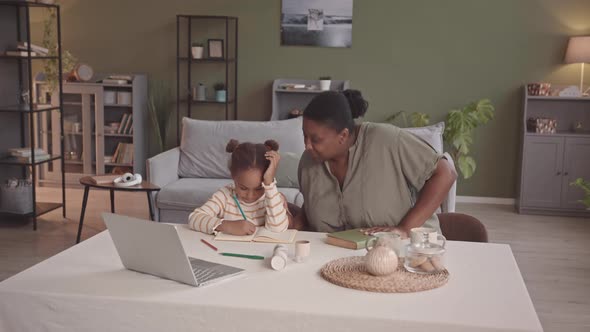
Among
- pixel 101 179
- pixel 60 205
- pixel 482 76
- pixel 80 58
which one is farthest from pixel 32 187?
pixel 482 76

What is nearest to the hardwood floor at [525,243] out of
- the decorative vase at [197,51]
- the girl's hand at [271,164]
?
the decorative vase at [197,51]

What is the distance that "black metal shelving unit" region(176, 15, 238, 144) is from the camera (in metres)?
7.03

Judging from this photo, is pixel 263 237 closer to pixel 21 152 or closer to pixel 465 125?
pixel 21 152

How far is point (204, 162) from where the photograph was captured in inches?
212

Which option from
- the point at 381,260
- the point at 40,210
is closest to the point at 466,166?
the point at 40,210

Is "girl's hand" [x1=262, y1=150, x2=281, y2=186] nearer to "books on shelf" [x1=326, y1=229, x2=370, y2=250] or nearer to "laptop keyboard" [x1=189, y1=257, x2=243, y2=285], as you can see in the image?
"books on shelf" [x1=326, y1=229, x2=370, y2=250]

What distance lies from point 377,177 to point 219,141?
2892 mm

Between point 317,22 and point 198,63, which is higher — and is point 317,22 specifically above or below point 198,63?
above

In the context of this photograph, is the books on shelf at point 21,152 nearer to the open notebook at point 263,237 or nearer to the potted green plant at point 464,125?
the potted green plant at point 464,125

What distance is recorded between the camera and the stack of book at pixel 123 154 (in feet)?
23.3

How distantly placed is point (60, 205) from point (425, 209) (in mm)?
4036

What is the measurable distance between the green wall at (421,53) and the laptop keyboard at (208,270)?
193 inches

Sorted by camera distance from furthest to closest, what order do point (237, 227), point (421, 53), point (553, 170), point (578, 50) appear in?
point (421, 53)
point (553, 170)
point (578, 50)
point (237, 227)

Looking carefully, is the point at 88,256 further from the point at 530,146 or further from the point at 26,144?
the point at 530,146
